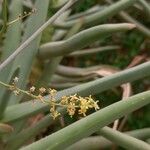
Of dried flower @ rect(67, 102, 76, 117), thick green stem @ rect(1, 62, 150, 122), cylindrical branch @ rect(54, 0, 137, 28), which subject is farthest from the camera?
cylindrical branch @ rect(54, 0, 137, 28)

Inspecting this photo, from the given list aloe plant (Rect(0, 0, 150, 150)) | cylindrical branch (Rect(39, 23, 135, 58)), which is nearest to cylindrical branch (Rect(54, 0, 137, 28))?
aloe plant (Rect(0, 0, 150, 150))

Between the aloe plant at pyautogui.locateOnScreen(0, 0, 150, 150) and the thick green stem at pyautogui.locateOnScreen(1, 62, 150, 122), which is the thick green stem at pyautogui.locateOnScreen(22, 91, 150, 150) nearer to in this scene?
the aloe plant at pyautogui.locateOnScreen(0, 0, 150, 150)

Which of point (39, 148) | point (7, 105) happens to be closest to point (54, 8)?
point (7, 105)

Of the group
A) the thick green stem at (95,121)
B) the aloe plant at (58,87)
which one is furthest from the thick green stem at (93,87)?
the thick green stem at (95,121)

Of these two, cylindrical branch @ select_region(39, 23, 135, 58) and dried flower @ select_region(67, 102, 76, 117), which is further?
cylindrical branch @ select_region(39, 23, 135, 58)

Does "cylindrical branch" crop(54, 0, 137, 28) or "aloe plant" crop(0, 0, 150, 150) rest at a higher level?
"cylindrical branch" crop(54, 0, 137, 28)

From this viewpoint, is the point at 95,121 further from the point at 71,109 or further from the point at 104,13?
the point at 104,13

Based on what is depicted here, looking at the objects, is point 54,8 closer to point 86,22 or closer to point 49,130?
point 86,22

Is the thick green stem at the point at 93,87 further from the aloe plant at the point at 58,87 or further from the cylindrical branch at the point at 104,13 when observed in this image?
the cylindrical branch at the point at 104,13

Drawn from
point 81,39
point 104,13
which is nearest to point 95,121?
point 81,39
